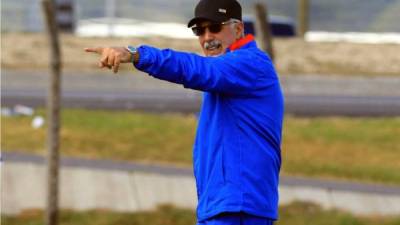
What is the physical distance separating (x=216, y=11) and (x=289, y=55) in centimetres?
2299

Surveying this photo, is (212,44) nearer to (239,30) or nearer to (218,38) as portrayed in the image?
(218,38)

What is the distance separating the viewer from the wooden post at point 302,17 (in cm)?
3180

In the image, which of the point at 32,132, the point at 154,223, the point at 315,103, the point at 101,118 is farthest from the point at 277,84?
the point at 315,103

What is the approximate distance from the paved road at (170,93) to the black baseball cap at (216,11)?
14104 mm

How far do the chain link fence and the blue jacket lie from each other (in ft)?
88.6

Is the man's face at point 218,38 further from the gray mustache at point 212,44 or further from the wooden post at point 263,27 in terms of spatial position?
the wooden post at point 263,27

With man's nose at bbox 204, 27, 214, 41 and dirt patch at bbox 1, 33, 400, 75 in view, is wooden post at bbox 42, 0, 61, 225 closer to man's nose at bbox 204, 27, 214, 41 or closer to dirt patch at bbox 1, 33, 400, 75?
man's nose at bbox 204, 27, 214, 41

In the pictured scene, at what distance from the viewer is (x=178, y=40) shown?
95.8 feet

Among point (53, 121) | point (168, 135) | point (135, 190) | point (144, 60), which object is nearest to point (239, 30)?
point (144, 60)

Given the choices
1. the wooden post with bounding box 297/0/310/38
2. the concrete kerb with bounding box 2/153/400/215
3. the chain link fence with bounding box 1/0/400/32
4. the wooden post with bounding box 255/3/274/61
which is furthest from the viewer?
the chain link fence with bounding box 1/0/400/32

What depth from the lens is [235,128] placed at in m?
4.68

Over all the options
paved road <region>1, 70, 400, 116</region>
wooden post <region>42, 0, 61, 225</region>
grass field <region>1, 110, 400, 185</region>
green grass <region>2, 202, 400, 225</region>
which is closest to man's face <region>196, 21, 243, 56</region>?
green grass <region>2, 202, 400, 225</region>

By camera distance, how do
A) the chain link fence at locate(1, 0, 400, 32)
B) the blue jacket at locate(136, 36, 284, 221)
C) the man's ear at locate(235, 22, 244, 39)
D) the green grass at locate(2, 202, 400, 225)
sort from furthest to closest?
1. the chain link fence at locate(1, 0, 400, 32)
2. the green grass at locate(2, 202, 400, 225)
3. the man's ear at locate(235, 22, 244, 39)
4. the blue jacket at locate(136, 36, 284, 221)

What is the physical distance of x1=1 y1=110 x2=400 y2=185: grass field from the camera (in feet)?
41.5
